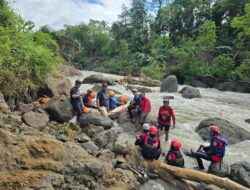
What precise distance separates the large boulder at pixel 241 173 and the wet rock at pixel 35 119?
5445 mm

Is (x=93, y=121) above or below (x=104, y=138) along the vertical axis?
above

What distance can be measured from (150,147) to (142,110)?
3.22m

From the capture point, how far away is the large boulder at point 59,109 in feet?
32.7

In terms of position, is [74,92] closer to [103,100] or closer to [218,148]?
[103,100]

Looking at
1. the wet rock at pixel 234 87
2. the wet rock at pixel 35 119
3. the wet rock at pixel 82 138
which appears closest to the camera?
the wet rock at pixel 82 138

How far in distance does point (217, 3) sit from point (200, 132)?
4126 cm

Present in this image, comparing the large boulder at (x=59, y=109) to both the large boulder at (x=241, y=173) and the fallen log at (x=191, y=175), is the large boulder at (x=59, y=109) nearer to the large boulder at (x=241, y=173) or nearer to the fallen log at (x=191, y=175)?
Answer: the fallen log at (x=191, y=175)

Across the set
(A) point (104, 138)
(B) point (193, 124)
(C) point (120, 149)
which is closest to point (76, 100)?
(A) point (104, 138)

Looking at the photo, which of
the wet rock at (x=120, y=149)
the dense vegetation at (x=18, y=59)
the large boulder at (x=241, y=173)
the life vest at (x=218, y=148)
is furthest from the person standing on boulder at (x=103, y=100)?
the large boulder at (x=241, y=173)

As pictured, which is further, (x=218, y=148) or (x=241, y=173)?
(x=218, y=148)

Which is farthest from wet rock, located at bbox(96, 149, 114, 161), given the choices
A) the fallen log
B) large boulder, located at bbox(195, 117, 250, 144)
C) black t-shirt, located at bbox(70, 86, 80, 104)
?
large boulder, located at bbox(195, 117, 250, 144)

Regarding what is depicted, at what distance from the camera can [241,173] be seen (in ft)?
23.5

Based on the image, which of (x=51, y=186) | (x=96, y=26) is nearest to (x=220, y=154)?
(x=51, y=186)

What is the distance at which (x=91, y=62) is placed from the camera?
63.0 metres
